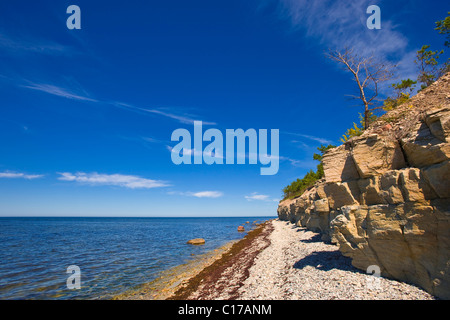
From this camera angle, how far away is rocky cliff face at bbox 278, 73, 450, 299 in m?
8.52

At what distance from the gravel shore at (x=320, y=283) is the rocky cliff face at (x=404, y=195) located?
30.5 inches

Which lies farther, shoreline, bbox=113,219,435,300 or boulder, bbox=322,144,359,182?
boulder, bbox=322,144,359,182

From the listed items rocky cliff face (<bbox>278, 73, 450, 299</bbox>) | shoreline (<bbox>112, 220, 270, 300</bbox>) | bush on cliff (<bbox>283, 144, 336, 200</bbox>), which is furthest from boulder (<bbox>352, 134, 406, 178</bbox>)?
bush on cliff (<bbox>283, 144, 336, 200</bbox>)

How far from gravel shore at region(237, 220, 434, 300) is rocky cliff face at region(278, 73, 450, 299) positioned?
0.78 metres

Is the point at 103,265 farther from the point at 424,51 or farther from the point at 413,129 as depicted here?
the point at 424,51

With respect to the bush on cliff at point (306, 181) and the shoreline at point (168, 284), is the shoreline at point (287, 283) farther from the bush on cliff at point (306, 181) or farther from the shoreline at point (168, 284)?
the bush on cliff at point (306, 181)

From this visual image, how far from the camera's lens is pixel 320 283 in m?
11.6

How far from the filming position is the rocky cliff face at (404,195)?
8.52m

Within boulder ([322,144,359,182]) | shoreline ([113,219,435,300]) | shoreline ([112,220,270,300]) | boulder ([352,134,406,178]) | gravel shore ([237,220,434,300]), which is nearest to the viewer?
gravel shore ([237,220,434,300])

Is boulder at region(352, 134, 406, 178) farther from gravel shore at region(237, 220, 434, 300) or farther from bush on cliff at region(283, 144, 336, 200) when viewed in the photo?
bush on cliff at region(283, 144, 336, 200)

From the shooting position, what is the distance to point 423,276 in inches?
359

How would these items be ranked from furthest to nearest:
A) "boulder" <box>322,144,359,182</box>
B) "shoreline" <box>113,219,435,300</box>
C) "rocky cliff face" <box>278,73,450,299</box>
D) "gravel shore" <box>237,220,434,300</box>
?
1. "boulder" <box>322,144,359,182</box>
2. "shoreline" <box>113,219,435,300</box>
3. "gravel shore" <box>237,220,434,300</box>
4. "rocky cliff face" <box>278,73,450,299</box>

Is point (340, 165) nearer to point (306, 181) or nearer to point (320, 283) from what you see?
point (320, 283)

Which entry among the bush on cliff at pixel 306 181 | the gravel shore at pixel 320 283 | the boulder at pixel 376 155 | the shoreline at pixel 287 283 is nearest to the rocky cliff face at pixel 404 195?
the boulder at pixel 376 155
